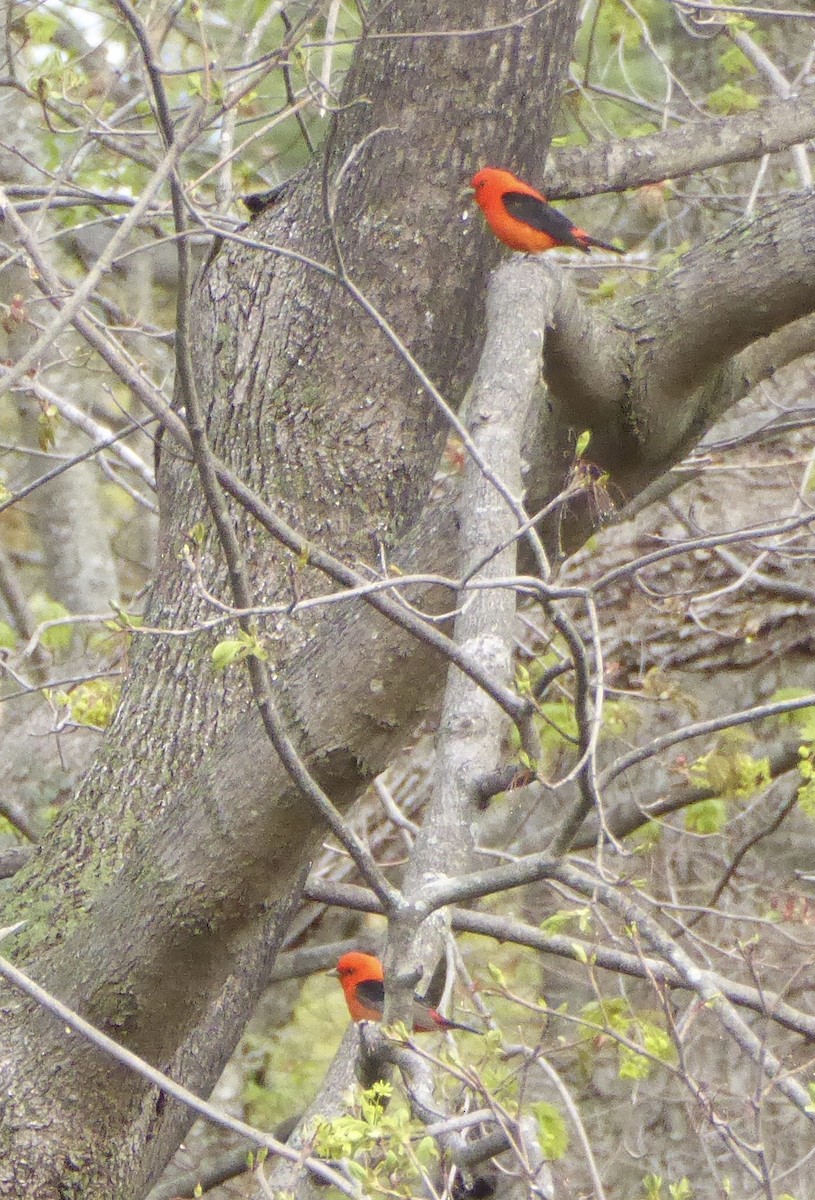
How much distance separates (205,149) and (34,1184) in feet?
17.2

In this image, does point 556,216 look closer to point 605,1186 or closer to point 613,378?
point 613,378

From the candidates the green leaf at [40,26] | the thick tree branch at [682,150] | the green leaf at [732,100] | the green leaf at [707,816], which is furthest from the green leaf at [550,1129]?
the green leaf at [732,100]

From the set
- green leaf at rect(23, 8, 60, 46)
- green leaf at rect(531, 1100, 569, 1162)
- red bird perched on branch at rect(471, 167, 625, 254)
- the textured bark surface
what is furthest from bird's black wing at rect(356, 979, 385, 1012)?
green leaf at rect(23, 8, 60, 46)

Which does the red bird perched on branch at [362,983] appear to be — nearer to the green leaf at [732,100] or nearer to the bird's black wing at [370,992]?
the bird's black wing at [370,992]

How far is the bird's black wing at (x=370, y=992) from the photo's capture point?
4566 mm

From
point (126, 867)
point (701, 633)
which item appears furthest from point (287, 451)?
point (701, 633)

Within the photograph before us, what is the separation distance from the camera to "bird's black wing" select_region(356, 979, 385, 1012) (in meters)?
4.57

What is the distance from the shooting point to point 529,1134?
76.1 inches

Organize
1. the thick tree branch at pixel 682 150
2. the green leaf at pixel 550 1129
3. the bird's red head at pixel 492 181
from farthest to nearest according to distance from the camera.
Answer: the thick tree branch at pixel 682 150
the green leaf at pixel 550 1129
the bird's red head at pixel 492 181

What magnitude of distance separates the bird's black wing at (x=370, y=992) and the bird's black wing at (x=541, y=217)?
2439mm

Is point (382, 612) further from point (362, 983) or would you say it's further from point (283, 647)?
point (362, 983)

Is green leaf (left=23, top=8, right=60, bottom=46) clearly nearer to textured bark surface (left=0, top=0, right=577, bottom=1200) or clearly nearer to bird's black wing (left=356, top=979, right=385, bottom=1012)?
textured bark surface (left=0, top=0, right=577, bottom=1200)

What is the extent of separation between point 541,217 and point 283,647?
1438 mm

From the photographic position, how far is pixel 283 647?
323 cm
